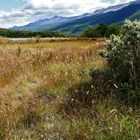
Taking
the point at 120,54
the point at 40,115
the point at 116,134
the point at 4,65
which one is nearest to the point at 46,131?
the point at 40,115

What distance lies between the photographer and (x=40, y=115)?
7.35m

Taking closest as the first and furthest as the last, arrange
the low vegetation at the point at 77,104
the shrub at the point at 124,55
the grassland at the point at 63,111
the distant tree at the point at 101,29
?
the grassland at the point at 63,111, the low vegetation at the point at 77,104, the shrub at the point at 124,55, the distant tree at the point at 101,29

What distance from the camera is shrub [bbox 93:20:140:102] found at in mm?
8141

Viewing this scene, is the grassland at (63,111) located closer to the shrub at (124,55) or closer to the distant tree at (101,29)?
the shrub at (124,55)

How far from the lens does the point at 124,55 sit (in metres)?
8.47

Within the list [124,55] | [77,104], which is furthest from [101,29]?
[77,104]

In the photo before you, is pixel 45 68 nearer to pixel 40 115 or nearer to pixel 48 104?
pixel 48 104

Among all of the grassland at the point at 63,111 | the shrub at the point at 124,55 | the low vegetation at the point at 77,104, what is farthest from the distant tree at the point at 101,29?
the shrub at the point at 124,55

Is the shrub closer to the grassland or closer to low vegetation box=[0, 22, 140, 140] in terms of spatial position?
low vegetation box=[0, 22, 140, 140]

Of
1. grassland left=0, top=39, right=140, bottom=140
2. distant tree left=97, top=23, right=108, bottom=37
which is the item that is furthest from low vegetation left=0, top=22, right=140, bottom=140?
distant tree left=97, top=23, right=108, bottom=37

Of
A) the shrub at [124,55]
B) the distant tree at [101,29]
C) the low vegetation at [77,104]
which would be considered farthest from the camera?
the distant tree at [101,29]

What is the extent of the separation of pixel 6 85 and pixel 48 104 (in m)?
2.89

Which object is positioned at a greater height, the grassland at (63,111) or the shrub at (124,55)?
the shrub at (124,55)

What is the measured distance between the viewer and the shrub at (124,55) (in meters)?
8.14
